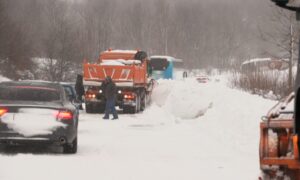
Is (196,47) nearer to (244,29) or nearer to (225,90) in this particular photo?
(244,29)

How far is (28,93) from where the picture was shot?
13.7m

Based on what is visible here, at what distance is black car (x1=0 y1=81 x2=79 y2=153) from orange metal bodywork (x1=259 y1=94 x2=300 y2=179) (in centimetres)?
687

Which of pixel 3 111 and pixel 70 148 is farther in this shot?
pixel 70 148

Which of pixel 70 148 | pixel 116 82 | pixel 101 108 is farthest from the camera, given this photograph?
pixel 101 108

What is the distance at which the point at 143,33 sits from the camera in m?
125

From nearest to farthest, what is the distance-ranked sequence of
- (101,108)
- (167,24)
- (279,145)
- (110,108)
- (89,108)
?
(279,145) < (110,108) < (89,108) < (101,108) < (167,24)

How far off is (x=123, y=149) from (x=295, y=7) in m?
10.2

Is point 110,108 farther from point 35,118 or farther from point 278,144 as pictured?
point 278,144

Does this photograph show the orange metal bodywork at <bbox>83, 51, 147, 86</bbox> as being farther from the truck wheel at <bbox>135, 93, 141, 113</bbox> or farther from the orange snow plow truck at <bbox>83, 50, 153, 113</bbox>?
the truck wheel at <bbox>135, 93, 141, 113</bbox>

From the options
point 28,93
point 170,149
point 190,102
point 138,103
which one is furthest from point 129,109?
point 28,93

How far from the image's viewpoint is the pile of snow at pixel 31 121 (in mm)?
12695

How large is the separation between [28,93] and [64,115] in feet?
3.43

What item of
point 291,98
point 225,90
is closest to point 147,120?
point 225,90

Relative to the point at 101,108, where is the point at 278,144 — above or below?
above
